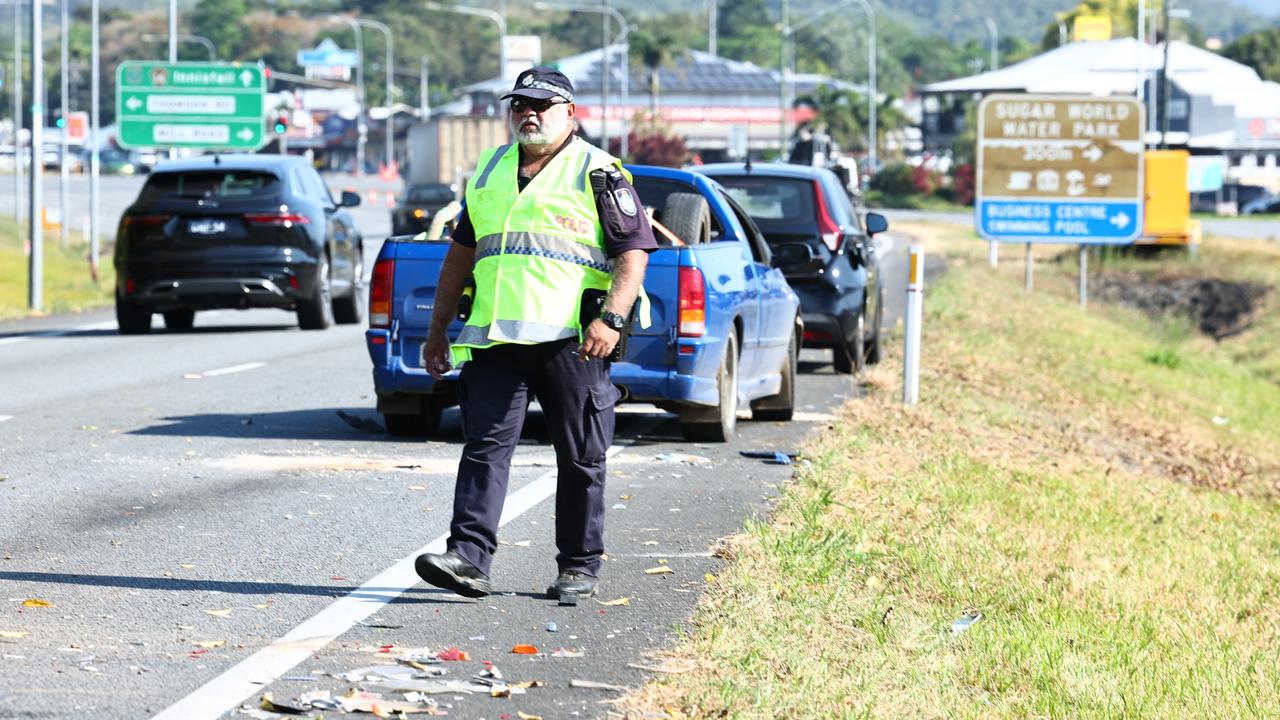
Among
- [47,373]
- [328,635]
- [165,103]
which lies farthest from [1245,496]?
[165,103]

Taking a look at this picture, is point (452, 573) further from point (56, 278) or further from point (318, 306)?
point (56, 278)

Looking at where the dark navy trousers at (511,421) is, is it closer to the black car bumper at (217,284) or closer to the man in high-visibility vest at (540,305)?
the man in high-visibility vest at (540,305)

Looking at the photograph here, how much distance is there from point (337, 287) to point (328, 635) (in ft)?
53.9

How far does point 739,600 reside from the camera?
6945mm

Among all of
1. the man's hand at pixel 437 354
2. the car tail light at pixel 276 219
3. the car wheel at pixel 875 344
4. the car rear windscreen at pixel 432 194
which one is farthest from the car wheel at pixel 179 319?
the car rear windscreen at pixel 432 194

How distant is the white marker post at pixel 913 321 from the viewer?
45.3 feet

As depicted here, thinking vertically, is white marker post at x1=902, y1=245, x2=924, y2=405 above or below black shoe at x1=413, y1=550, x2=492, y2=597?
above

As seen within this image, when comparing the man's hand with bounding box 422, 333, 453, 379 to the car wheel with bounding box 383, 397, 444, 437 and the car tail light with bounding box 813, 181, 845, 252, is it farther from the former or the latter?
the car tail light with bounding box 813, 181, 845, 252

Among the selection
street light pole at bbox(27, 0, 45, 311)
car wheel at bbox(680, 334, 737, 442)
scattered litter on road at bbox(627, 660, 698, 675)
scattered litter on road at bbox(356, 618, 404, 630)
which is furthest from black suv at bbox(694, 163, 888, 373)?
street light pole at bbox(27, 0, 45, 311)

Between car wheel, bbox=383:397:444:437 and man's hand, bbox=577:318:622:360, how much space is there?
5.26m

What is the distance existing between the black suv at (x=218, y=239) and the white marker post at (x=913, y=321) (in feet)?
27.2

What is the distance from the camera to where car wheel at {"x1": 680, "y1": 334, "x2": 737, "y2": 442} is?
11.8 meters

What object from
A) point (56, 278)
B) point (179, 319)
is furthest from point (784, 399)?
point (56, 278)

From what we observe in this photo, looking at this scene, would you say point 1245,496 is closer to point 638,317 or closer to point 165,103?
point 638,317
